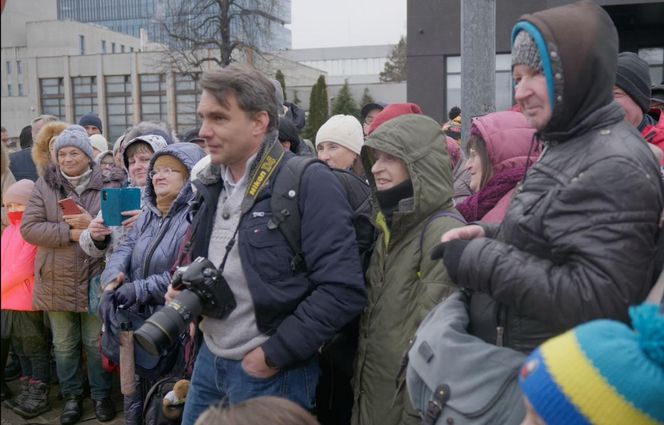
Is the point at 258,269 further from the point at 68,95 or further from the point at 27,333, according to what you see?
the point at 68,95

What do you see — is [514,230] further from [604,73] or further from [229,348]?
[229,348]

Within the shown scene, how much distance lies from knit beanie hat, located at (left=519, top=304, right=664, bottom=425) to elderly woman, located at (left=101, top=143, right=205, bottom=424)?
2305mm

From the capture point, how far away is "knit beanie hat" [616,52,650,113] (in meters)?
2.99

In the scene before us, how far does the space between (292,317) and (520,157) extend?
109 cm

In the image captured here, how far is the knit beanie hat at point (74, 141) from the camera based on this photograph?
4.72m

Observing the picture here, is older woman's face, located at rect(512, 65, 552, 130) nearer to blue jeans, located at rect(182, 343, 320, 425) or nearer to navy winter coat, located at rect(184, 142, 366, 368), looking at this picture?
navy winter coat, located at rect(184, 142, 366, 368)

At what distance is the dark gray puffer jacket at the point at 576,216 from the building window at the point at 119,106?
48.6m

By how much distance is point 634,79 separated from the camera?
300cm

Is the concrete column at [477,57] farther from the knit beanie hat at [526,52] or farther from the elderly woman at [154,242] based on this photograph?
the knit beanie hat at [526,52]

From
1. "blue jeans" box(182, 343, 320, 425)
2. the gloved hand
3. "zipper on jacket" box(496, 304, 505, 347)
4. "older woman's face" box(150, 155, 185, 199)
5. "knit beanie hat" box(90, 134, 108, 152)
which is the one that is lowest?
"blue jeans" box(182, 343, 320, 425)

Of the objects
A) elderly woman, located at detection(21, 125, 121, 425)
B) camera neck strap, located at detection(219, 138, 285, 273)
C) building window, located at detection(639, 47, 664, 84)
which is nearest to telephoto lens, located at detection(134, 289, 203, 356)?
camera neck strap, located at detection(219, 138, 285, 273)

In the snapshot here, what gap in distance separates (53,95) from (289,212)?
51565 mm

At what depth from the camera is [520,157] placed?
100 inches

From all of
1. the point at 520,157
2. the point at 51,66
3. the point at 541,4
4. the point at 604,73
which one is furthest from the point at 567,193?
the point at 51,66
